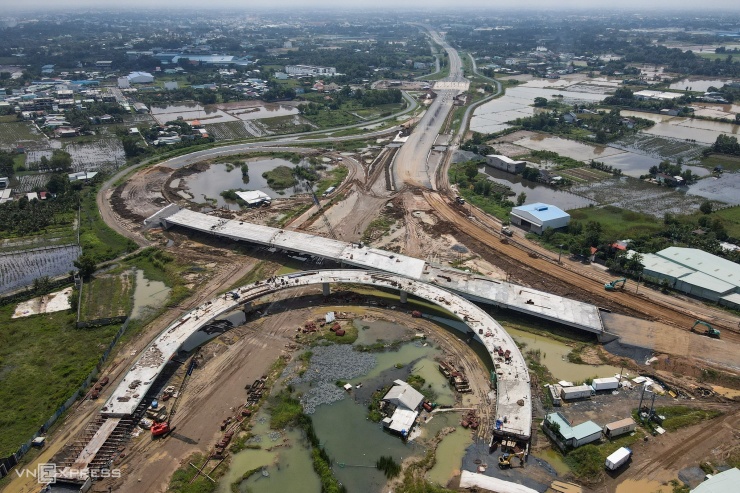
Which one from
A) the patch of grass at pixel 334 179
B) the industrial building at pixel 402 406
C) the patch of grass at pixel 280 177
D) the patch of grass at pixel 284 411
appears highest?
the industrial building at pixel 402 406

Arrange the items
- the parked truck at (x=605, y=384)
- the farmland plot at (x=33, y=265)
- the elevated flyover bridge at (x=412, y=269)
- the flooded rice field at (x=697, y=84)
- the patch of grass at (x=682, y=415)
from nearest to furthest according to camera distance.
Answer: the patch of grass at (x=682, y=415) < the parked truck at (x=605, y=384) < the elevated flyover bridge at (x=412, y=269) < the farmland plot at (x=33, y=265) < the flooded rice field at (x=697, y=84)

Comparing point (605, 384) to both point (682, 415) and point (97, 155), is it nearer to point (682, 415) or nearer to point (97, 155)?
point (682, 415)

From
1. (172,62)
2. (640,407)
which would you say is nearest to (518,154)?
(640,407)

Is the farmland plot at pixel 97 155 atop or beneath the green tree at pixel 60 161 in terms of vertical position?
beneath

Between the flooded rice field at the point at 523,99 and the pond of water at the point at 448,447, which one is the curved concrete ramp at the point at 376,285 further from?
the flooded rice field at the point at 523,99

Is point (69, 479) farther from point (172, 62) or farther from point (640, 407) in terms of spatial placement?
point (172, 62)

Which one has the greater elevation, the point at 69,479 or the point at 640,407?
the point at 640,407

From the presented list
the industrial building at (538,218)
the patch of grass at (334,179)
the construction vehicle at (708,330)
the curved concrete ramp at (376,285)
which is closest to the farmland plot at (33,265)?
the curved concrete ramp at (376,285)
